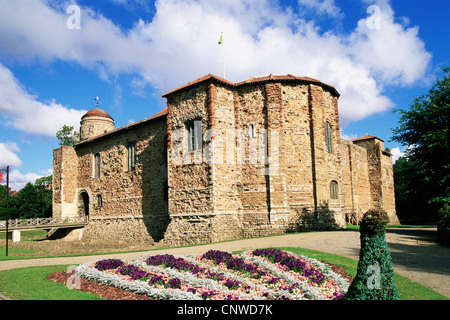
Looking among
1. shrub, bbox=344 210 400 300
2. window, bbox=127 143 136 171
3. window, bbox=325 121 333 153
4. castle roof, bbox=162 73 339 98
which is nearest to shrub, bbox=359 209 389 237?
shrub, bbox=344 210 400 300

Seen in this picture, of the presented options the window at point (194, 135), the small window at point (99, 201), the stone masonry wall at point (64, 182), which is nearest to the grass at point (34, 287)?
the window at point (194, 135)

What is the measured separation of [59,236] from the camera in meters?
28.9

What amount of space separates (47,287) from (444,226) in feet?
51.9

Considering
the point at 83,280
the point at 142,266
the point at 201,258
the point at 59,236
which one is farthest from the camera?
the point at 59,236

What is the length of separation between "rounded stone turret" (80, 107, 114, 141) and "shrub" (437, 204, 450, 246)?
121 ft

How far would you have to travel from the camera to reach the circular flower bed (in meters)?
6.74

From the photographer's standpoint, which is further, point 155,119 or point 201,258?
point 155,119

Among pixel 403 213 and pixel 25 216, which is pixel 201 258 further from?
pixel 25 216

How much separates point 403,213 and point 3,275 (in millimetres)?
45450

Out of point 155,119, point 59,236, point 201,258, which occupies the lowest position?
point 59,236

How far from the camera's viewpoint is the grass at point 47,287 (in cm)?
661

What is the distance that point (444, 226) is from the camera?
14023 millimetres
